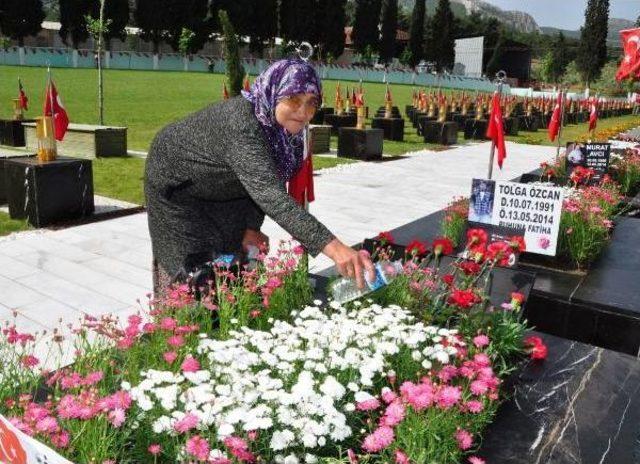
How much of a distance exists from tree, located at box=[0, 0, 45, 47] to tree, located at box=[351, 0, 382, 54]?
32163 mm

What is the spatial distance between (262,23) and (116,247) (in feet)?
158

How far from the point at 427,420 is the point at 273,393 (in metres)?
0.45

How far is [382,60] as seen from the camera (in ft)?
221

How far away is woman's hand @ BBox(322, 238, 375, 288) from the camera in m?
1.81

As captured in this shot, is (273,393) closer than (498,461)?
Yes

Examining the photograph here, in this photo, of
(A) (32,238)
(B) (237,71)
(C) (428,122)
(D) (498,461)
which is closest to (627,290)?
(D) (498,461)

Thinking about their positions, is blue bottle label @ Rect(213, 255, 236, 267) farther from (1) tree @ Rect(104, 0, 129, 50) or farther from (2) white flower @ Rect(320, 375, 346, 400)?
(1) tree @ Rect(104, 0, 129, 50)

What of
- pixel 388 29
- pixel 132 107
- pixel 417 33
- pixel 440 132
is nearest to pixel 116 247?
pixel 440 132

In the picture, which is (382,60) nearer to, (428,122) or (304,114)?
(428,122)

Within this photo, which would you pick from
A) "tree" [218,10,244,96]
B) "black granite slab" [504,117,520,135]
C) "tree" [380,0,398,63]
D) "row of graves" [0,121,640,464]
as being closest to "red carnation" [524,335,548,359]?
"row of graves" [0,121,640,464]

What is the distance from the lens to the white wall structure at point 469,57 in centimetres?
7856

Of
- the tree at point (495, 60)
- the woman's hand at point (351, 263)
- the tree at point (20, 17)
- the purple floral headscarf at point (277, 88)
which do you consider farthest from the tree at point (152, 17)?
the woman's hand at point (351, 263)

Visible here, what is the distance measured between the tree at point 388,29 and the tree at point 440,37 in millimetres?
6589

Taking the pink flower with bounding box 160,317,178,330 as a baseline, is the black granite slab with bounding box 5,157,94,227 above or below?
below
